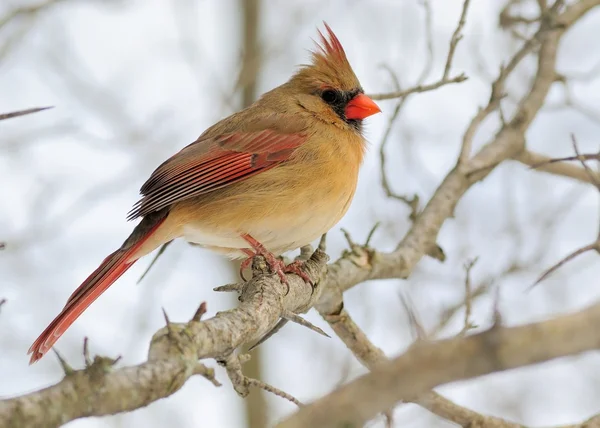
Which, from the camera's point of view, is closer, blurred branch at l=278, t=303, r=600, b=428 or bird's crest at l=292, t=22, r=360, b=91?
blurred branch at l=278, t=303, r=600, b=428

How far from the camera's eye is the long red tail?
247cm

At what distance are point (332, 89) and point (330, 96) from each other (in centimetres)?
3

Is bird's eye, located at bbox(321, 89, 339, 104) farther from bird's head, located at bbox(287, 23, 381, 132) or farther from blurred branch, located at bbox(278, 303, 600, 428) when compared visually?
blurred branch, located at bbox(278, 303, 600, 428)

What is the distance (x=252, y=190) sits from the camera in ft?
10.2

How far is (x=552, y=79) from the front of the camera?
12.0 feet

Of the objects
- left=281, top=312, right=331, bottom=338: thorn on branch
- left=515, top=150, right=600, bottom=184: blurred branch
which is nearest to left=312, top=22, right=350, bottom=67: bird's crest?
left=515, top=150, right=600, bottom=184: blurred branch

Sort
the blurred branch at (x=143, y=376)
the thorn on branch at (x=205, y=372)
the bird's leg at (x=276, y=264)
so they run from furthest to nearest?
the bird's leg at (x=276, y=264)
the thorn on branch at (x=205, y=372)
the blurred branch at (x=143, y=376)

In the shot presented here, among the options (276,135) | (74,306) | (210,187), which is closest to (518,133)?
(276,135)

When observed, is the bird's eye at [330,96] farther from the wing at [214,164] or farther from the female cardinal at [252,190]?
the wing at [214,164]

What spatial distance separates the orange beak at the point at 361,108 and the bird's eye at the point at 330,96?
0.08m

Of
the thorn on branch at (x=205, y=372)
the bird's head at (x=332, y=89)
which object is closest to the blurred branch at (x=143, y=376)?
the thorn on branch at (x=205, y=372)

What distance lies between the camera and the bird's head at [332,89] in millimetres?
3547

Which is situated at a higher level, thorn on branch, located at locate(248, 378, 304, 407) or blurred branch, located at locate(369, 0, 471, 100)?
blurred branch, located at locate(369, 0, 471, 100)

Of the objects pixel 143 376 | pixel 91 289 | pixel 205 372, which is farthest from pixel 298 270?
pixel 143 376
